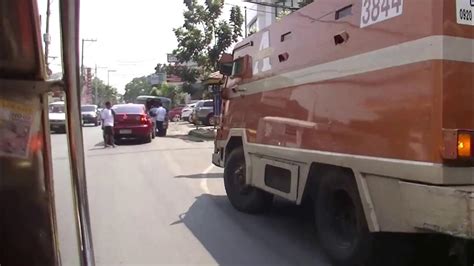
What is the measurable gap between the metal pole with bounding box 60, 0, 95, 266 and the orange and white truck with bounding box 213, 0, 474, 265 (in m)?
2.48

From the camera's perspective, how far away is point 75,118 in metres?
2.12

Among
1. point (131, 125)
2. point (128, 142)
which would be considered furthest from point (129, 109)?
point (128, 142)

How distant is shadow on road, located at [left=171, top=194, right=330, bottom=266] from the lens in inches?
216

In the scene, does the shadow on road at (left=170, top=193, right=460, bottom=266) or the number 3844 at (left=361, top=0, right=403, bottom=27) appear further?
the shadow on road at (left=170, top=193, right=460, bottom=266)

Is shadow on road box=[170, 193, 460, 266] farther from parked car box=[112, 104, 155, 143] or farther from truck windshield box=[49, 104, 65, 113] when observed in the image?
parked car box=[112, 104, 155, 143]

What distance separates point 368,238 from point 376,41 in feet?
5.48

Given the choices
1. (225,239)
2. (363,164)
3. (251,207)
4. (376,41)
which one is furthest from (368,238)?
(251,207)

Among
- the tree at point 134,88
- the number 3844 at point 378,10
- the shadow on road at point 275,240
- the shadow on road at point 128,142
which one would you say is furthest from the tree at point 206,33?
the tree at point 134,88

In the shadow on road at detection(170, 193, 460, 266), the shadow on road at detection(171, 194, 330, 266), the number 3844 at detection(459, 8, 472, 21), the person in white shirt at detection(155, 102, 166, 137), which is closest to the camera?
the number 3844 at detection(459, 8, 472, 21)

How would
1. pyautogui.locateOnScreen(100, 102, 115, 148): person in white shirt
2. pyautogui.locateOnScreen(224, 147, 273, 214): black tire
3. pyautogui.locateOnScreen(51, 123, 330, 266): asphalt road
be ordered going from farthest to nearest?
pyautogui.locateOnScreen(100, 102, 115, 148): person in white shirt, pyautogui.locateOnScreen(224, 147, 273, 214): black tire, pyautogui.locateOnScreen(51, 123, 330, 266): asphalt road

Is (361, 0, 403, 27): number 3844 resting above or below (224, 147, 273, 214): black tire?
above

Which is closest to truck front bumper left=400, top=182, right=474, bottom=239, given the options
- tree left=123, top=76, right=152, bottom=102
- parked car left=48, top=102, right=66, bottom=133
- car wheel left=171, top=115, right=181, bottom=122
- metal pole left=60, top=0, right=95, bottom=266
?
metal pole left=60, top=0, right=95, bottom=266

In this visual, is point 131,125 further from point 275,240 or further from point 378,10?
point 378,10

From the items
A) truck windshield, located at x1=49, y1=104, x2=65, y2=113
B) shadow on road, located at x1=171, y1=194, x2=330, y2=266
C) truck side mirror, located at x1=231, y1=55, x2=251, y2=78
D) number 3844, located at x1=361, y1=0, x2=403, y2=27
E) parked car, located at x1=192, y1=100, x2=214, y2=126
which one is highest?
number 3844, located at x1=361, y1=0, x2=403, y2=27
